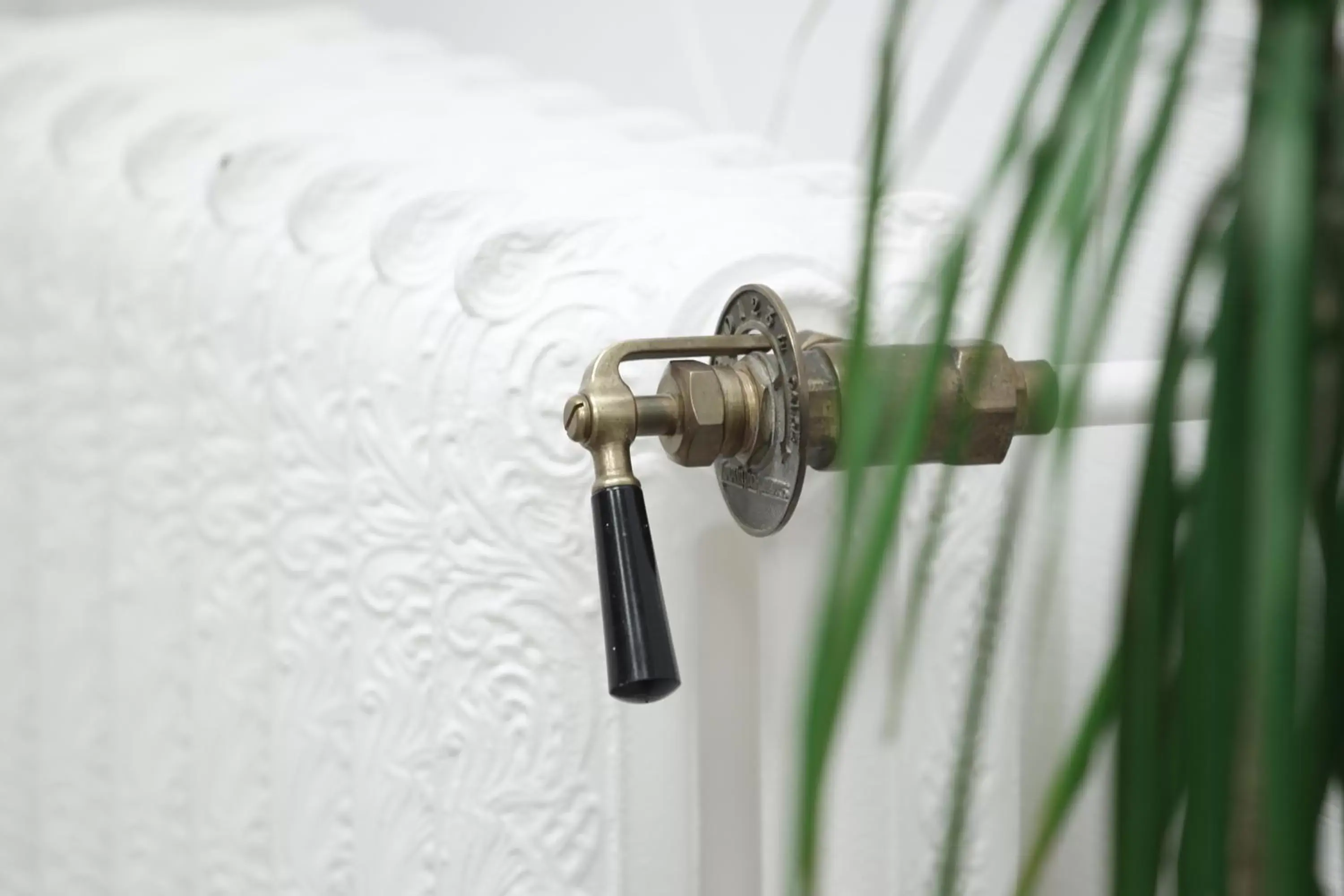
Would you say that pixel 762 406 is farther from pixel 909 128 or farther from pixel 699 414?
pixel 909 128

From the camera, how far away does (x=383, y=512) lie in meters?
0.41

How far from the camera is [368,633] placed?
422 mm

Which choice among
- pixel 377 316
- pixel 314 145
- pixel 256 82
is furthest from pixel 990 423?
pixel 256 82

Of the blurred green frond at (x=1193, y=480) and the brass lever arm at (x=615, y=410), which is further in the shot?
the brass lever arm at (x=615, y=410)

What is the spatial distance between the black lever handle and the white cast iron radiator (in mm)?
77

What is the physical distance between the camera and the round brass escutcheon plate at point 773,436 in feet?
0.98

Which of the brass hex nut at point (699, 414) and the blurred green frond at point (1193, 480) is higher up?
the brass hex nut at point (699, 414)

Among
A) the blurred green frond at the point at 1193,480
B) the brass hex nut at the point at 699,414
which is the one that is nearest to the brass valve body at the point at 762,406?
the brass hex nut at the point at 699,414

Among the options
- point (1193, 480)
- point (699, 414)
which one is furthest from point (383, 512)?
point (1193, 480)

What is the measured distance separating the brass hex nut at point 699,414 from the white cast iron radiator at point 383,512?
4cm

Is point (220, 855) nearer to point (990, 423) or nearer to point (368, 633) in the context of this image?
point (368, 633)

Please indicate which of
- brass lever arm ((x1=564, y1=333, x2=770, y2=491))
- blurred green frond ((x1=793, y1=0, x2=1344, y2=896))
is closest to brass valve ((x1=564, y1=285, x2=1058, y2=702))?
brass lever arm ((x1=564, y1=333, x2=770, y2=491))

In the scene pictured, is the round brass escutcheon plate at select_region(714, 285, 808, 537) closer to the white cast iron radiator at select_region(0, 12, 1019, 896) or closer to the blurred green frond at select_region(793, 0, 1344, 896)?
the white cast iron radiator at select_region(0, 12, 1019, 896)

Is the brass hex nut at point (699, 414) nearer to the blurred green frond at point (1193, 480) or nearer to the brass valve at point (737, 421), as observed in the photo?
the brass valve at point (737, 421)
